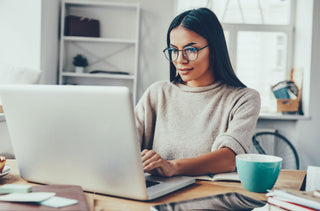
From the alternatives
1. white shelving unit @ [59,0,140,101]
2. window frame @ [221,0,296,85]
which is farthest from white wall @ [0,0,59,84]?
window frame @ [221,0,296,85]

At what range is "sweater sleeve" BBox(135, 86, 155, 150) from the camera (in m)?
1.44

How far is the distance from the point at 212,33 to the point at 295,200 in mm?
794

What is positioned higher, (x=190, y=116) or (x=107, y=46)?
(x=107, y=46)

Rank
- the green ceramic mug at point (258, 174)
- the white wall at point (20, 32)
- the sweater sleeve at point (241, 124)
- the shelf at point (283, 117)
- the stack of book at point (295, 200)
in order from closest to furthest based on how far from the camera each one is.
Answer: the stack of book at point (295, 200), the green ceramic mug at point (258, 174), the sweater sleeve at point (241, 124), the white wall at point (20, 32), the shelf at point (283, 117)

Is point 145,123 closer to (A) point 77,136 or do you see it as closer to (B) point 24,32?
(A) point 77,136

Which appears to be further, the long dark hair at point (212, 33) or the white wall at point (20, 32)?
the white wall at point (20, 32)

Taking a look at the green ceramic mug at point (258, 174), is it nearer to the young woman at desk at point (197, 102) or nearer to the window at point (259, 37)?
the young woman at desk at point (197, 102)

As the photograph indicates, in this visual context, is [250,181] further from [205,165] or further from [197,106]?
[197,106]

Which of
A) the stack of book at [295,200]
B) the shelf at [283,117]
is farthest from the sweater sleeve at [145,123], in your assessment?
the shelf at [283,117]

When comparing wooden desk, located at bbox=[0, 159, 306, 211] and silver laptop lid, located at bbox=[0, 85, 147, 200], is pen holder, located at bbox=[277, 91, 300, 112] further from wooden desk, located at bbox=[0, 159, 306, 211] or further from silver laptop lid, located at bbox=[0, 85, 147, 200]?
silver laptop lid, located at bbox=[0, 85, 147, 200]

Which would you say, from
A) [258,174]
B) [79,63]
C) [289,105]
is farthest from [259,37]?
[258,174]

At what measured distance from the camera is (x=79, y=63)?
3578 millimetres

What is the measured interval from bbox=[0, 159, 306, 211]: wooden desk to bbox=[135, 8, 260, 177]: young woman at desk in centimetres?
20

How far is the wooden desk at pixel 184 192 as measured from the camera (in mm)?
729
